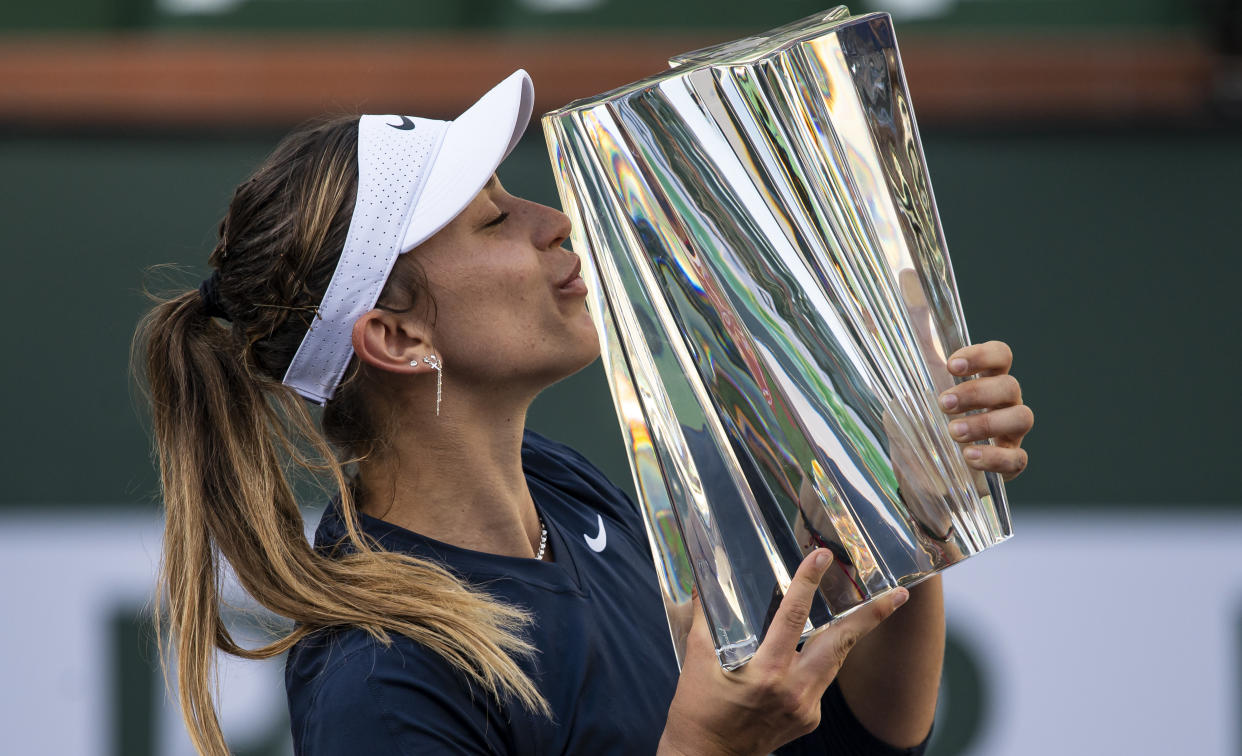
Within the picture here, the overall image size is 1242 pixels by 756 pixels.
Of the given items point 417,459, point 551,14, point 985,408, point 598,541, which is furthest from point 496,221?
point 551,14

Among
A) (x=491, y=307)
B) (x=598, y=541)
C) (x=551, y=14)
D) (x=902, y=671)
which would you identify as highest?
(x=551, y=14)

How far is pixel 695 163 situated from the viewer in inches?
34.0

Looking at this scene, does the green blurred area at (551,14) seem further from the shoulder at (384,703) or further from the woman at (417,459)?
the shoulder at (384,703)

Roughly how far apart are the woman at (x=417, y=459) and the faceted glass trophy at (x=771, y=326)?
0.27ft

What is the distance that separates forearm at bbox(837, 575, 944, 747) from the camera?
1.08 m

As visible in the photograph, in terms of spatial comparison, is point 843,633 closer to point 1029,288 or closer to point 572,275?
point 572,275

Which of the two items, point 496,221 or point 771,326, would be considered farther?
point 496,221

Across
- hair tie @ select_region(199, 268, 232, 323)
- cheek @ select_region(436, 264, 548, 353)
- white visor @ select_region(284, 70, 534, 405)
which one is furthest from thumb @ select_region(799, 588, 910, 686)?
hair tie @ select_region(199, 268, 232, 323)

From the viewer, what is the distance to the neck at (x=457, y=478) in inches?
41.6

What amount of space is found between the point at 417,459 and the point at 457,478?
40 millimetres

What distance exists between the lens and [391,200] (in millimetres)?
1018

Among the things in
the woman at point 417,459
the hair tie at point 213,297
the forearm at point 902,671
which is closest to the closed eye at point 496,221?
the woman at point 417,459

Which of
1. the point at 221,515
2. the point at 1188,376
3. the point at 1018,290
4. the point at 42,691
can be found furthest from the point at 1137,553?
the point at 42,691

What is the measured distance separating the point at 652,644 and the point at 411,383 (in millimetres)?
309
